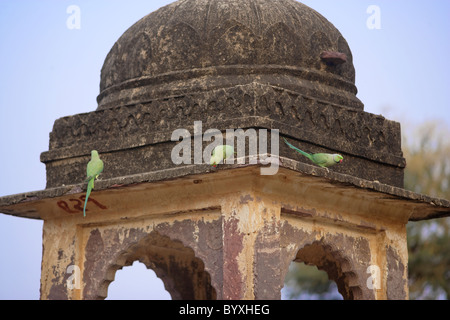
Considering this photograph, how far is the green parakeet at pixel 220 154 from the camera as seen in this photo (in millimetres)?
7287

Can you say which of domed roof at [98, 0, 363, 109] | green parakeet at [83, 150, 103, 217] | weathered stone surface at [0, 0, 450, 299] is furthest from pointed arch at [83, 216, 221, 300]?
domed roof at [98, 0, 363, 109]

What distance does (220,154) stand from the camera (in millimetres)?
7320

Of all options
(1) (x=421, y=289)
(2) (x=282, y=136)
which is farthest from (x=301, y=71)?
(1) (x=421, y=289)

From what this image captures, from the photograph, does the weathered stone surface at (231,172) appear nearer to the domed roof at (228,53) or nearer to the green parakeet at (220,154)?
the domed roof at (228,53)

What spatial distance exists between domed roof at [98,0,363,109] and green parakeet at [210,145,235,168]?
3.64 feet

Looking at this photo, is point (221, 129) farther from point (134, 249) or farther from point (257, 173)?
point (134, 249)

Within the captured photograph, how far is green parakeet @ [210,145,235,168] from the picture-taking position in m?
7.29

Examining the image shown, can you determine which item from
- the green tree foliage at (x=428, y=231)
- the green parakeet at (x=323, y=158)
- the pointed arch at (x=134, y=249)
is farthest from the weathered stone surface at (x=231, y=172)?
the green tree foliage at (x=428, y=231)

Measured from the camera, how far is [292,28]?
874 centimetres

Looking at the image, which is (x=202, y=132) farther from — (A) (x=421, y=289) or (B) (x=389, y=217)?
(A) (x=421, y=289)

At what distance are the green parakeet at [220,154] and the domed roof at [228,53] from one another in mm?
1109
